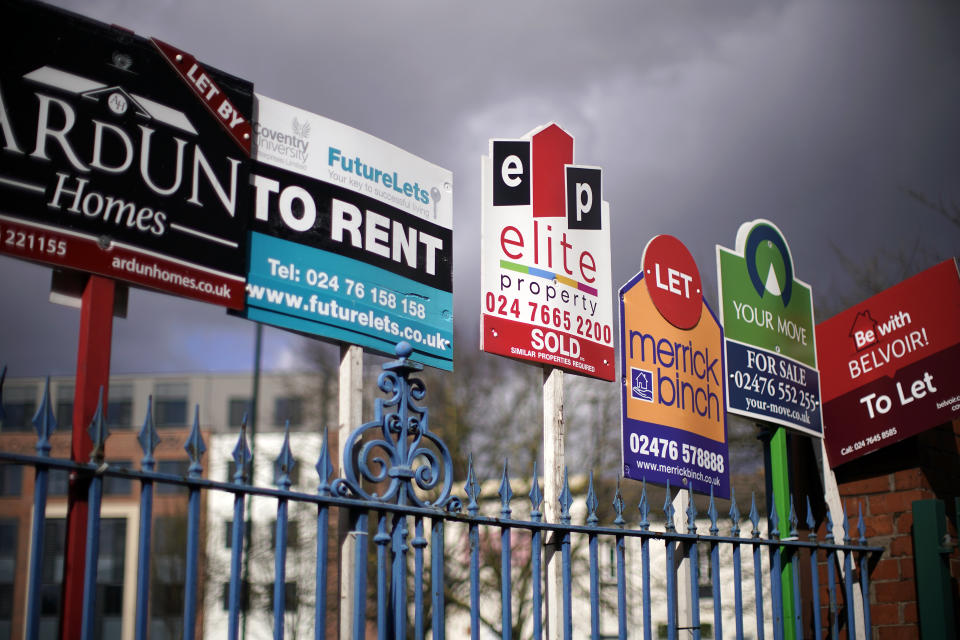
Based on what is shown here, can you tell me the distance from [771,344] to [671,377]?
1402 millimetres

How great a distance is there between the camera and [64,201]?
4.80 metres

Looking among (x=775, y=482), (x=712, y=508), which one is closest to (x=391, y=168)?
(x=712, y=508)

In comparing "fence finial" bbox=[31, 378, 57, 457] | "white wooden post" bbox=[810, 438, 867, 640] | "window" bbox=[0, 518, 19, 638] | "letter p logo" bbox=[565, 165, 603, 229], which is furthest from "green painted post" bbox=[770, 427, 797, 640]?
"window" bbox=[0, 518, 19, 638]

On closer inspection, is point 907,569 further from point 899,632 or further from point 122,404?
point 122,404

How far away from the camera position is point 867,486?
858cm

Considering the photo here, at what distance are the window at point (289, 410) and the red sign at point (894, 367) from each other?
1619cm

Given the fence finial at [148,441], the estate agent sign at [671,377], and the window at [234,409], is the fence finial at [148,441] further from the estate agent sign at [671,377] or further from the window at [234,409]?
the window at [234,409]

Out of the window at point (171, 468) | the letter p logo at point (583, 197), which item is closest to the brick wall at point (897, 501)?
the letter p logo at point (583, 197)

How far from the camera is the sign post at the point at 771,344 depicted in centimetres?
820

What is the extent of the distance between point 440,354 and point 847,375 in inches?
155

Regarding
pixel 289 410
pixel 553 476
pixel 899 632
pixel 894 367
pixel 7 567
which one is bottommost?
pixel 899 632

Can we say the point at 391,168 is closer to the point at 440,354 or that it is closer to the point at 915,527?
the point at 440,354

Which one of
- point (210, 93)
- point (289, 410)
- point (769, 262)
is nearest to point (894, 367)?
point (769, 262)

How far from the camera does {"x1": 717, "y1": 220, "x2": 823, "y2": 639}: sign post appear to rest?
820cm
